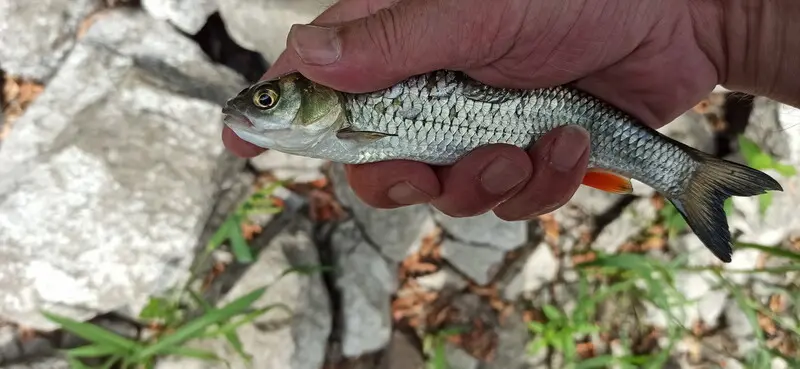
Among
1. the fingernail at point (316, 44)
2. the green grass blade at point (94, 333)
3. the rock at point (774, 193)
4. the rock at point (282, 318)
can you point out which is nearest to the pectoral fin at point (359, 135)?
the fingernail at point (316, 44)

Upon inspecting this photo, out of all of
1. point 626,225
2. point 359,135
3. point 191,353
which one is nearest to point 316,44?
point 359,135

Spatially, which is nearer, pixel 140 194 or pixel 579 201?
pixel 140 194

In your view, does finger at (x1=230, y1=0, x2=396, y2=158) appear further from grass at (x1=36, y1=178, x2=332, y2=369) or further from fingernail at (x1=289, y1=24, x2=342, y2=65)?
grass at (x1=36, y1=178, x2=332, y2=369)

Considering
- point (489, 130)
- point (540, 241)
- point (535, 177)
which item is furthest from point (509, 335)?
point (489, 130)

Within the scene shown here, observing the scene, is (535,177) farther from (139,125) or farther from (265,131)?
(139,125)

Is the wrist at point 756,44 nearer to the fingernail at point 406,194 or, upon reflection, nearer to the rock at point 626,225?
the fingernail at point 406,194

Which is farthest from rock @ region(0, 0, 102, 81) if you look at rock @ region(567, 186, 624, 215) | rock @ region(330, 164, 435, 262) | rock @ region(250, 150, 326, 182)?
rock @ region(567, 186, 624, 215)

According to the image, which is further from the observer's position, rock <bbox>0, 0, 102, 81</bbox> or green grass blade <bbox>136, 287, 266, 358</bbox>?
rock <bbox>0, 0, 102, 81</bbox>
